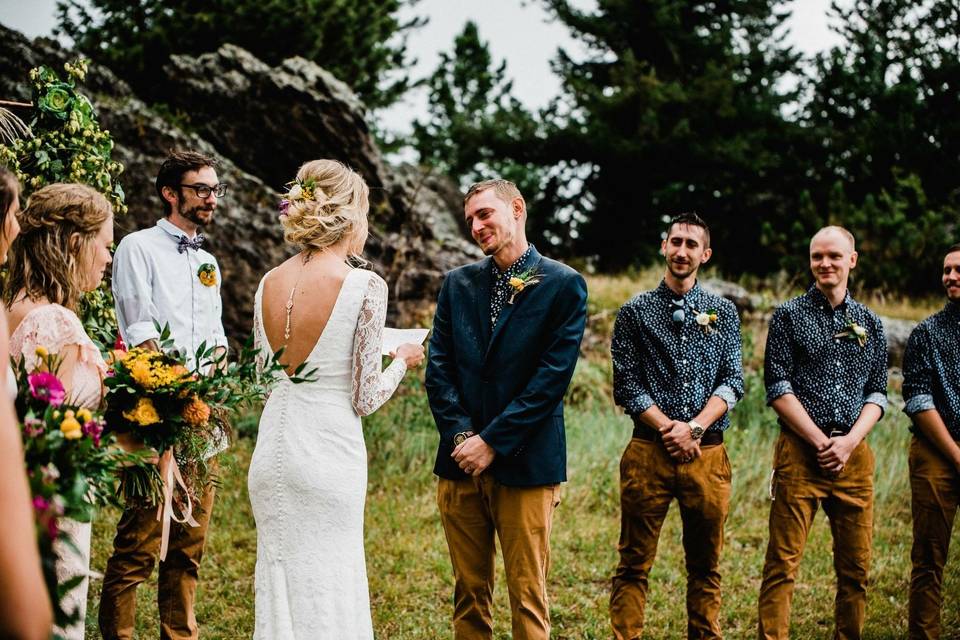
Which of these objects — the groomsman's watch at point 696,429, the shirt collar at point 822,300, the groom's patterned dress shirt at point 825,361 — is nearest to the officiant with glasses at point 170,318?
the groomsman's watch at point 696,429

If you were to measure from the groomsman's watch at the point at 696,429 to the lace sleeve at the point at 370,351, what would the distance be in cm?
173

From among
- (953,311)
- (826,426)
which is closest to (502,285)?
(826,426)

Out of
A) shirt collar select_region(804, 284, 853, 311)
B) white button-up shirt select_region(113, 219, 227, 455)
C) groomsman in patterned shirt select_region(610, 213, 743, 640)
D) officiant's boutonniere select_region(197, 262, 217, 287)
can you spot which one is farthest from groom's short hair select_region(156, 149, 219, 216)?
shirt collar select_region(804, 284, 853, 311)

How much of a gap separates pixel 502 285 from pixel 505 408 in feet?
2.06

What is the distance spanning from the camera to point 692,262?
4547 millimetres

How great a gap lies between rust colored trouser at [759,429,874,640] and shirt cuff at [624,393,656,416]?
924mm

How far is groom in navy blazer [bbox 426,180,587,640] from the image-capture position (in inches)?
147

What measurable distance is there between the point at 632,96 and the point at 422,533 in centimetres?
1462

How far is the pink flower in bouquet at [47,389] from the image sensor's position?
235cm

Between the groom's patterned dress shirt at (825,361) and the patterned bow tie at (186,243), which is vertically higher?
the patterned bow tie at (186,243)

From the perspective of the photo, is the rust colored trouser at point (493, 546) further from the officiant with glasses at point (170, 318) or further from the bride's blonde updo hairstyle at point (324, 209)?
the bride's blonde updo hairstyle at point (324, 209)

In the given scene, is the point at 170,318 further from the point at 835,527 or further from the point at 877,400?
the point at 877,400

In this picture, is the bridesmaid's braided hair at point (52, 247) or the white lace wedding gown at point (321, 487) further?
the white lace wedding gown at point (321, 487)

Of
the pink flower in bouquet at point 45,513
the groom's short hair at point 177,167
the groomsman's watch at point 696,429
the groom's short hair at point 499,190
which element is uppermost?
the groom's short hair at point 177,167
